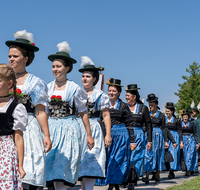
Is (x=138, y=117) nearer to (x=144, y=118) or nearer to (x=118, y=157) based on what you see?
(x=144, y=118)

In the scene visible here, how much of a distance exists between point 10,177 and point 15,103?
0.69 m

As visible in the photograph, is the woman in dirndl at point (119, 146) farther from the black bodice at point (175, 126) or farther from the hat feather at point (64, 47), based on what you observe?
the black bodice at point (175, 126)

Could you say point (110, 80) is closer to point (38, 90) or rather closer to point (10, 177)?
point (38, 90)

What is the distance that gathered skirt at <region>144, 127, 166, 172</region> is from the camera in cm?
1052

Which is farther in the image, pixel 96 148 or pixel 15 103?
pixel 96 148

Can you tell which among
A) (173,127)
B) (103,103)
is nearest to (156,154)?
(173,127)

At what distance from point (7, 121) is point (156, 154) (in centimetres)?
809

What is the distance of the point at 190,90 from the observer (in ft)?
169

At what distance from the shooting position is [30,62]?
492 centimetres

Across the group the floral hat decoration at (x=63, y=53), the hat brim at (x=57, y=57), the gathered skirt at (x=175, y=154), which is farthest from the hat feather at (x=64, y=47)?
the gathered skirt at (x=175, y=154)

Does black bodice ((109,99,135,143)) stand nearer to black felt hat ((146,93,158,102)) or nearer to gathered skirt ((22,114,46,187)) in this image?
black felt hat ((146,93,158,102))

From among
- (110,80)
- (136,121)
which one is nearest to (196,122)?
(136,121)

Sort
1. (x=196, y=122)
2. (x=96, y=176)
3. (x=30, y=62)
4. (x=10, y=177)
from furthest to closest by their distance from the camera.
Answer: (x=196, y=122) < (x=96, y=176) < (x=30, y=62) < (x=10, y=177)

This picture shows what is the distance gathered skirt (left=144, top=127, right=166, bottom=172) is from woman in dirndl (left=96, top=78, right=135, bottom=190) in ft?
8.34
